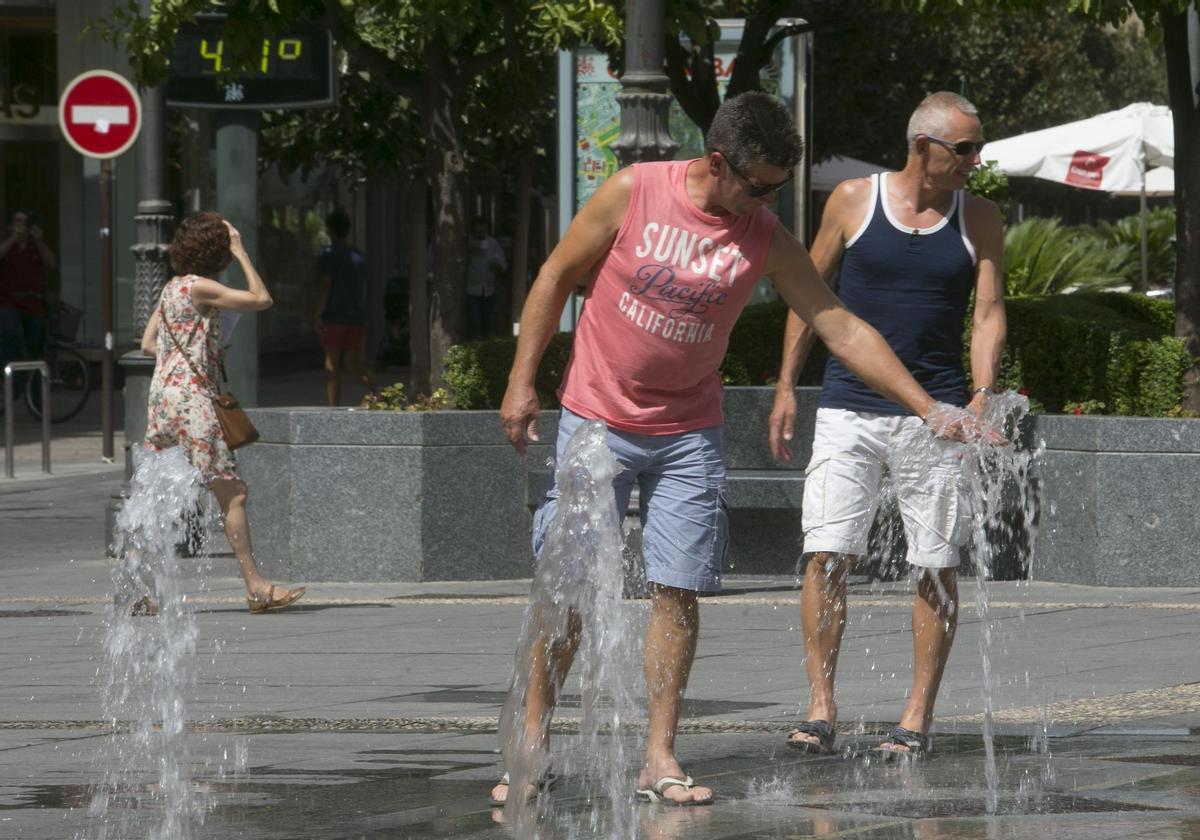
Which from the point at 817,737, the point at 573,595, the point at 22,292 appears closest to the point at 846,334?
the point at 573,595

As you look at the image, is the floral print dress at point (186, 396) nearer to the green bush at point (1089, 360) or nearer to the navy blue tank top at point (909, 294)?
the green bush at point (1089, 360)

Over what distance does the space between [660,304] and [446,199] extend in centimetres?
654

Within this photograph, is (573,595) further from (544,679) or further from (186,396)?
(186,396)

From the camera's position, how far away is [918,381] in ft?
21.2

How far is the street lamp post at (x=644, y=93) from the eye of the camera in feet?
33.6

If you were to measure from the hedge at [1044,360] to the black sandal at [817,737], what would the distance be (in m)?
4.80

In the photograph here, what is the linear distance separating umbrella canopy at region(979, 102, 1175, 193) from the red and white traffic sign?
1065cm

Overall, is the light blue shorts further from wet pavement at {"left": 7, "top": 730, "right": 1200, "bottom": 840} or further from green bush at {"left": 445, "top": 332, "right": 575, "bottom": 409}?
green bush at {"left": 445, "top": 332, "right": 575, "bottom": 409}

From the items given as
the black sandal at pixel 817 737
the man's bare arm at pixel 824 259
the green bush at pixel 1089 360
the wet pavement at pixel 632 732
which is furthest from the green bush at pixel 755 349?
the black sandal at pixel 817 737

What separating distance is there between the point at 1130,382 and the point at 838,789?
17.8ft

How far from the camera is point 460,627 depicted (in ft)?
30.7

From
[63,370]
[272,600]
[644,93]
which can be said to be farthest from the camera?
[63,370]

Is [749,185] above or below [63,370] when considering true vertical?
above

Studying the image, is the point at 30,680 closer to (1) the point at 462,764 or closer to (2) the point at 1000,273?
(1) the point at 462,764
